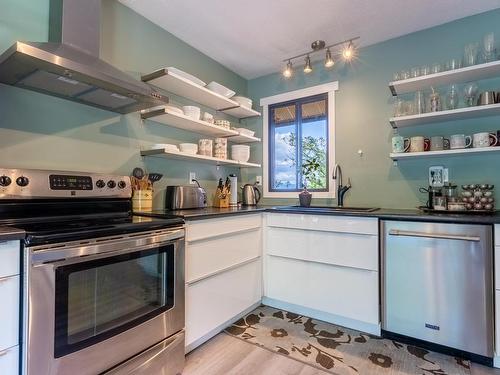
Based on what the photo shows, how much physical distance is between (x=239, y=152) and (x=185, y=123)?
2.49 ft

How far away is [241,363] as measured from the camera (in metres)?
1.67

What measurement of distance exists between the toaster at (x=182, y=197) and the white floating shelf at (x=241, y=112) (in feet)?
3.35

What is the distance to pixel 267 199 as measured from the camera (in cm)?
322

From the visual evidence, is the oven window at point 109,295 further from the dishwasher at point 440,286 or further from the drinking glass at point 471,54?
the drinking glass at point 471,54

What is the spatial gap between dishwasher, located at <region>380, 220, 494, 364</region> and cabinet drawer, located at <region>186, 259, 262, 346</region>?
1014mm

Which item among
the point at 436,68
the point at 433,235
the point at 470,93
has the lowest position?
the point at 433,235

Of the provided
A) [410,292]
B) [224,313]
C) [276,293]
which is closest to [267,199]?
[276,293]

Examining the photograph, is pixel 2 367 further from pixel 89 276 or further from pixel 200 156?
pixel 200 156

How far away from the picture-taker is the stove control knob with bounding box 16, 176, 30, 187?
136 centimetres

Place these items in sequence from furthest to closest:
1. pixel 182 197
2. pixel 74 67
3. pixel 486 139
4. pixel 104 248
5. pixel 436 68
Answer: pixel 182 197, pixel 436 68, pixel 486 139, pixel 74 67, pixel 104 248

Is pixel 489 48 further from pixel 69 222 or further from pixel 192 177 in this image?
pixel 69 222

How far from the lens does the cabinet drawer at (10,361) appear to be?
0.97 m

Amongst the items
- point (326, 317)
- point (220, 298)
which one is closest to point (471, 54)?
point (326, 317)

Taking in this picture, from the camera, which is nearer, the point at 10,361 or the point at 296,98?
the point at 10,361
